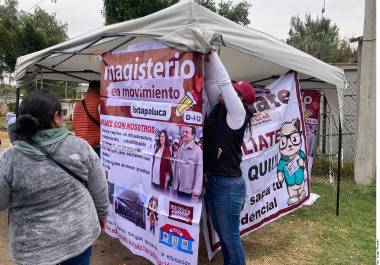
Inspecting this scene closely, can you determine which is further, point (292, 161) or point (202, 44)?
point (292, 161)

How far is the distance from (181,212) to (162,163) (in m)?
0.45

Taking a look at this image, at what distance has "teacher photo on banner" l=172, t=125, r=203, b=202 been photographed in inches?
125

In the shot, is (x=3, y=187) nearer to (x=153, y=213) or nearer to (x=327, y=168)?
(x=153, y=213)

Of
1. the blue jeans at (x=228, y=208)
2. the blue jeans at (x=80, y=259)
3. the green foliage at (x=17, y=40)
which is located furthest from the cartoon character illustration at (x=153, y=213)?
the green foliage at (x=17, y=40)

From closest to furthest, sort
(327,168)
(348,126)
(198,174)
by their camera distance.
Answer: (198,174)
(327,168)
(348,126)

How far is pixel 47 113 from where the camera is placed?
2217 millimetres

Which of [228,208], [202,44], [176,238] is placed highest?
[202,44]

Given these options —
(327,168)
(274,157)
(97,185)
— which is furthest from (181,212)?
(327,168)

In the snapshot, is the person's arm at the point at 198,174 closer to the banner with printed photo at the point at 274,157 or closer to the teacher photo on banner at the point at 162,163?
the teacher photo on banner at the point at 162,163

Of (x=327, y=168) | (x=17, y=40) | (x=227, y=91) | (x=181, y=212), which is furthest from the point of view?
(x=17, y=40)

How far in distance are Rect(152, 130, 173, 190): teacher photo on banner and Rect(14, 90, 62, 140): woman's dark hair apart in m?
1.31

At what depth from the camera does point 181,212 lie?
3.30 m

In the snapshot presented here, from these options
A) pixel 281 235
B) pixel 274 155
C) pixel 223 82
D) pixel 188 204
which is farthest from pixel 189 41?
pixel 281 235

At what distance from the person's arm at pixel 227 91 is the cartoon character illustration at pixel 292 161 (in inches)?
58.0
